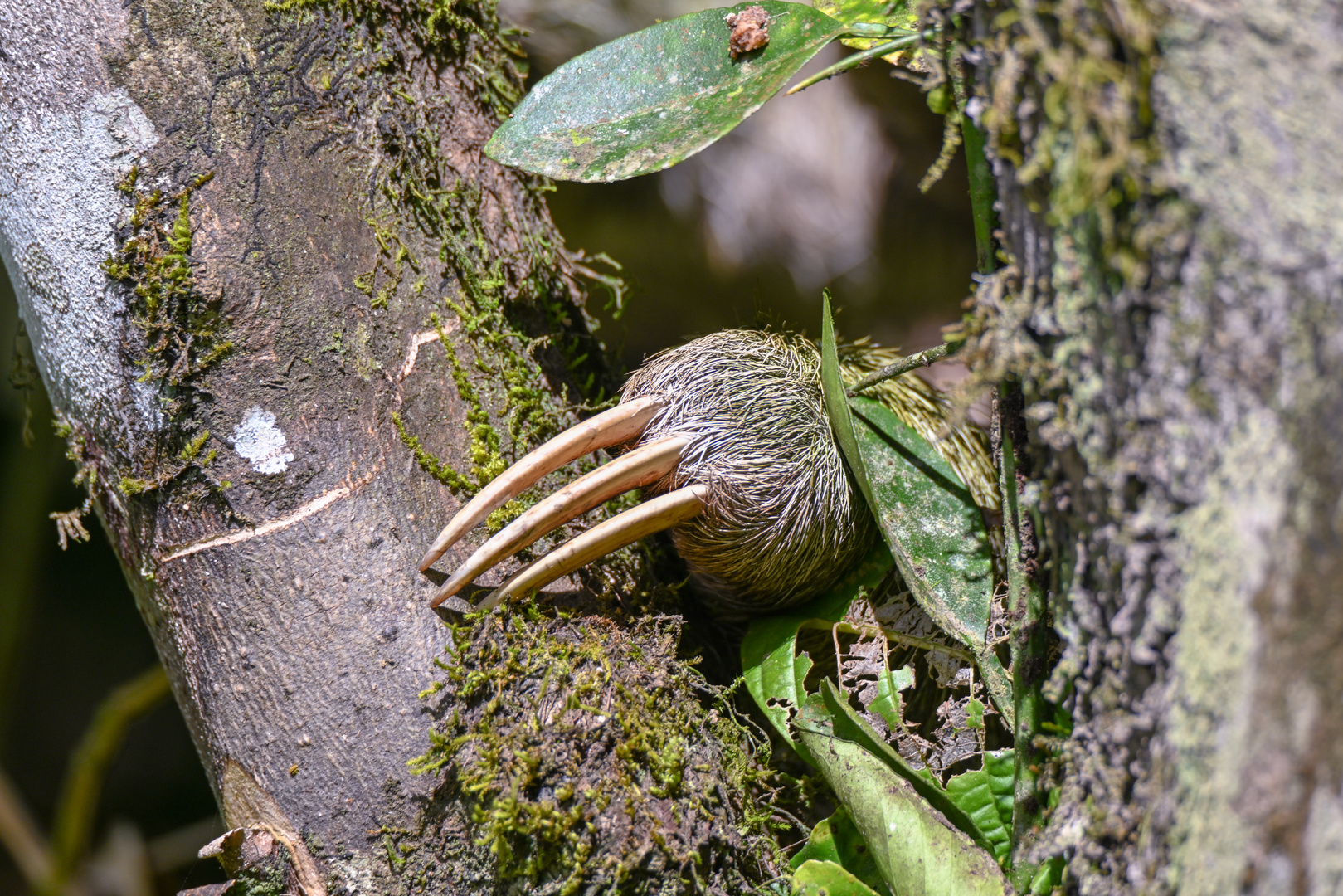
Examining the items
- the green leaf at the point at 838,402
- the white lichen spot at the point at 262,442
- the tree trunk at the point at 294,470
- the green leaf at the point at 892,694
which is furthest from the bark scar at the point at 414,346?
the green leaf at the point at 892,694

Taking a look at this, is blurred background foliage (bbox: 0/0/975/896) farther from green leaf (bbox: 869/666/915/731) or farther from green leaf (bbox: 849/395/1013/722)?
green leaf (bbox: 869/666/915/731)

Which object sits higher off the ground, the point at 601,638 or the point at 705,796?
the point at 601,638

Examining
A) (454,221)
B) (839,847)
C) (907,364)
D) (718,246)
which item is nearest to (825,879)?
(839,847)

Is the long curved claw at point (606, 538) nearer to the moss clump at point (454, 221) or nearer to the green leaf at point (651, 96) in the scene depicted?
the moss clump at point (454, 221)

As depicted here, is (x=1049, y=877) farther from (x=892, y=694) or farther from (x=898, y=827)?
(x=892, y=694)

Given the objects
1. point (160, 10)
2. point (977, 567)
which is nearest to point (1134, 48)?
point (977, 567)

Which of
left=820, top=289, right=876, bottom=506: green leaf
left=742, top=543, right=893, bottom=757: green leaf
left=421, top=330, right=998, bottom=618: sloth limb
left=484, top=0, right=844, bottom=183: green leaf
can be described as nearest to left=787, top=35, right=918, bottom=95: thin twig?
left=484, top=0, right=844, bottom=183: green leaf

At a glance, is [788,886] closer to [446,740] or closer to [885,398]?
[446,740]
